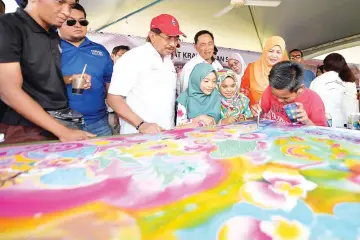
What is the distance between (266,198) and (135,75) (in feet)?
3.64

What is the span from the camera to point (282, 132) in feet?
3.17

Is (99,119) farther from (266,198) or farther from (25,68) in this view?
(266,198)

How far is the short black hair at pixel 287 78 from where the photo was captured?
1.44 m

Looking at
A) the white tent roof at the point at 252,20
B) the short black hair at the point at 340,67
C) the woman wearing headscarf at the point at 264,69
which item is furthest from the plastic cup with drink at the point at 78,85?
the white tent roof at the point at 252,20

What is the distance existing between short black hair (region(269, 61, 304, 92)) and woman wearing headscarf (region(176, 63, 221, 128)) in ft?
1.40

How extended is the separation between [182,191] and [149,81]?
1103 mm

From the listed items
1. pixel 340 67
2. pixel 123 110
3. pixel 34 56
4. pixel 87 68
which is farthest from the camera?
pixel 340 67

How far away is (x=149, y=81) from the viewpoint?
158cm

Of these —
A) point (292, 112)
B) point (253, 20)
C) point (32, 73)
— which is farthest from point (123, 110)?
point (253, 20)

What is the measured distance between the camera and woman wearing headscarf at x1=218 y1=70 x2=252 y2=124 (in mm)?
1973

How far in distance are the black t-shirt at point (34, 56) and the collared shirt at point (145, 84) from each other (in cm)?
34

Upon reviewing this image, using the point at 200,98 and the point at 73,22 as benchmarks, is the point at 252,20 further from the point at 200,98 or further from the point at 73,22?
the point at 73,22

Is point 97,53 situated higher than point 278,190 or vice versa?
point 97,53

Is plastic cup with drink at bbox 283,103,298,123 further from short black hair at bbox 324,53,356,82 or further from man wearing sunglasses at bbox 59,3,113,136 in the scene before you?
short black hair at bbox 324,53,356,82
